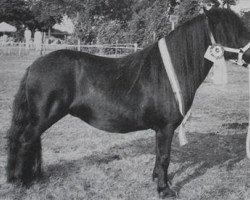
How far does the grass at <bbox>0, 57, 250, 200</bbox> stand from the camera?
4.75m

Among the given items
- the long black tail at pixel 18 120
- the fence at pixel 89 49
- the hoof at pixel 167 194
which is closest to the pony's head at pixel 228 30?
the hoof at pixel 167 194

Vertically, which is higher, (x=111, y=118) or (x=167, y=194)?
(x=111, y=118)

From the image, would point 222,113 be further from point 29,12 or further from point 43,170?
point 29,12

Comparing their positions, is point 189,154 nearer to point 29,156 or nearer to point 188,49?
point 188,49

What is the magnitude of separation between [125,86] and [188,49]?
840 mm

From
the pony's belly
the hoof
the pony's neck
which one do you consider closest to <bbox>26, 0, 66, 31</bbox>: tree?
the pony's belly

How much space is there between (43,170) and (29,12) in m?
71.3

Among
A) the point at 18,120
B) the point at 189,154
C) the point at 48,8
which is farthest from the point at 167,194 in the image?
the point at 48,8

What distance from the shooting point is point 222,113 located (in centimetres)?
974

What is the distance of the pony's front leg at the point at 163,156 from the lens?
4.45 meters

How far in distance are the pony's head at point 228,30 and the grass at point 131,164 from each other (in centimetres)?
186

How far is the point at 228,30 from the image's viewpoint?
4344 mm

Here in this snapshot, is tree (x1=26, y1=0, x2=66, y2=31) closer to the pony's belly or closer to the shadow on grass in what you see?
the shadow on grass

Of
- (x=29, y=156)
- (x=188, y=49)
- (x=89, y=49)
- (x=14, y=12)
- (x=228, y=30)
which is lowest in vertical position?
(x=29, y=156)
